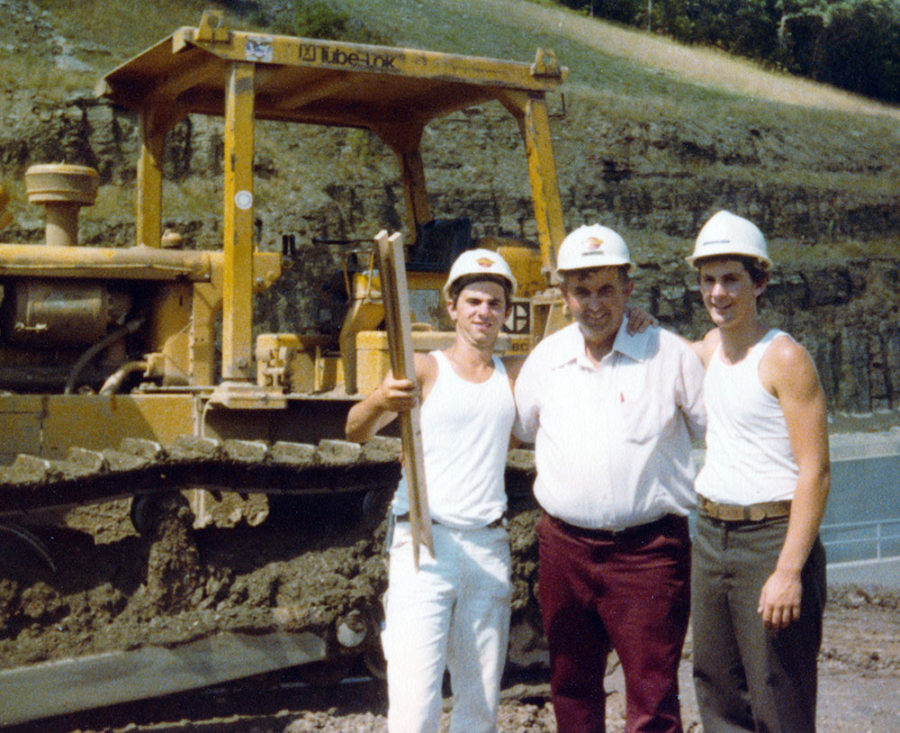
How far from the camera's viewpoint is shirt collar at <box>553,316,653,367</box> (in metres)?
3.67

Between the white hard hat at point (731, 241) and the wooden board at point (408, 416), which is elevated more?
the white hard hat at point (731, 241)

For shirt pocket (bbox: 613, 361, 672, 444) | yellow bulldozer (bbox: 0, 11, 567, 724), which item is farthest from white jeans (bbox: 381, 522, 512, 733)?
yellow bulldozer (bbox: 0, 11, 567, 724)

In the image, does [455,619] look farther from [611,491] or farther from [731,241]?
[731,241]

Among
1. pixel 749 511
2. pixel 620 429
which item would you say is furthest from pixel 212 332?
pixel 749 511

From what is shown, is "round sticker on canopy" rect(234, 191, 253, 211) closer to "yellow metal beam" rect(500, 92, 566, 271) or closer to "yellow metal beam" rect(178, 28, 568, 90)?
"yellow metal beam" rect(178, 28, 568, 90)

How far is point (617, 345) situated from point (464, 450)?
561mm

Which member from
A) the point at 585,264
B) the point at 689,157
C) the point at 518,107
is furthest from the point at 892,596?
the point at 689,157

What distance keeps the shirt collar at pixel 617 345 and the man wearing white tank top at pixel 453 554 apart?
214 millimetres

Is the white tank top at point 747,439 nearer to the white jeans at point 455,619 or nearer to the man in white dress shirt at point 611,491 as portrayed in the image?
the man in white dress shirt at point 611,491

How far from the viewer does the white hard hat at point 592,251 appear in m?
3.67

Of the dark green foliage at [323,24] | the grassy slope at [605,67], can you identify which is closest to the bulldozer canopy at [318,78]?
the grassy slope at [605,67]

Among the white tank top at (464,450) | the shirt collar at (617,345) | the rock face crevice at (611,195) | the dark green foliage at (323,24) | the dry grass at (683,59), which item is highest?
the dry grass at (683,59)

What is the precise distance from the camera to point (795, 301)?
76.9 ft

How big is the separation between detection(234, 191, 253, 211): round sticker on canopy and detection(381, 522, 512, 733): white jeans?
2.60m
